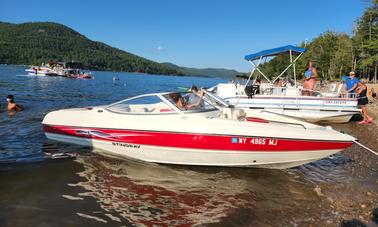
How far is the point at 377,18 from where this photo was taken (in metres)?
53.2

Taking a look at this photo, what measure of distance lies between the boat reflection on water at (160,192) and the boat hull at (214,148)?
38 cm

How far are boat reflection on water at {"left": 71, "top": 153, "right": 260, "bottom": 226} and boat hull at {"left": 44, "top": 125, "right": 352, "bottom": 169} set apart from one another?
1.25 feet

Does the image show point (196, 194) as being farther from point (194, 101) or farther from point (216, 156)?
point (194, 101)

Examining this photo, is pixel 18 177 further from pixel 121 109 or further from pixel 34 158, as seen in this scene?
pixel 121 109

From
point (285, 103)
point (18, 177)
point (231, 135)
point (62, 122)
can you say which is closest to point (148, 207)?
point (231, 135)

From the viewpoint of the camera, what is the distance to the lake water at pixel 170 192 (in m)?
6.09

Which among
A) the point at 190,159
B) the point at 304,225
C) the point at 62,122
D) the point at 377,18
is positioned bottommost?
the point at 304,225

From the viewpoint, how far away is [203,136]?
7891 millimetres

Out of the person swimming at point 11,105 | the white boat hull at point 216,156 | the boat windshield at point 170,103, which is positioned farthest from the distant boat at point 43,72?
the white boat hull at point 216,156

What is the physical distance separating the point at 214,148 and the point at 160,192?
1.59 m

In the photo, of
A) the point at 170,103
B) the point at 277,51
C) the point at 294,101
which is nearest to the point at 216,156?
the point at 170,103

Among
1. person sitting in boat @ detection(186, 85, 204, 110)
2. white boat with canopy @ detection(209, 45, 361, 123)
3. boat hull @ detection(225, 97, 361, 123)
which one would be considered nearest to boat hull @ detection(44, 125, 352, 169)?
person sitting in boat @ detection(186, 85, 204, 110)

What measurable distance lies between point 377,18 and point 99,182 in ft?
188

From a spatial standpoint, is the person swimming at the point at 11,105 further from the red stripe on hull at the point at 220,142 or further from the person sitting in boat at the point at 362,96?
the person sitting in boat at the point at 362,96
